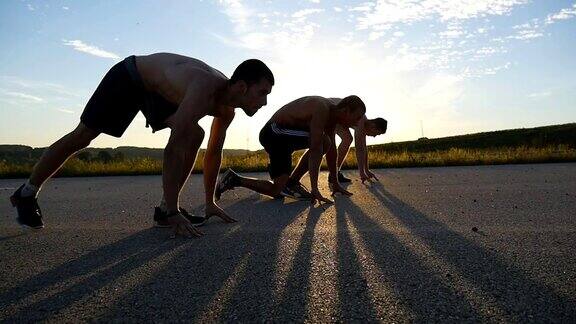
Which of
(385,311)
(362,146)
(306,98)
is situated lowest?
(385,311)

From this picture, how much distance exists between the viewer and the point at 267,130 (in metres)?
5.86

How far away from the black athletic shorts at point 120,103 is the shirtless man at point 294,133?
6.37 feet

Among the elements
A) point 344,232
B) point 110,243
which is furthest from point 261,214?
point 110,243

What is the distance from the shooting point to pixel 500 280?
6.57 ft

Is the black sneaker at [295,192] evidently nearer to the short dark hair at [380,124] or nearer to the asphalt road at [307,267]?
the asphalt road at [307,267]

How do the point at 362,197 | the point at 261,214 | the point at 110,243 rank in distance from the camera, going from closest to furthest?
1. the point at 110,243
2. the point at 261,214
3. the point at 362,197

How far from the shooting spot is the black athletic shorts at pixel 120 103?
11.6ft

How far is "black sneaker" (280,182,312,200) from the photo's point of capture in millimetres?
5641

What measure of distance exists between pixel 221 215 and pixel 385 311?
2382 millimetres

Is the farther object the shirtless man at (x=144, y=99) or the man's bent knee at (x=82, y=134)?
the man's bent knee at (x=82, y=134)

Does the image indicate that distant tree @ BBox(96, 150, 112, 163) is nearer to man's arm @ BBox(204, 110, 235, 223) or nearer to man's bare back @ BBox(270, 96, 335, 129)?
man's bare back @ BBox(270, 96, 335, 129)

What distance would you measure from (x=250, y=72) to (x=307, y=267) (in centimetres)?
165

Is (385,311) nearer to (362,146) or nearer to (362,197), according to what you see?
(362,197)

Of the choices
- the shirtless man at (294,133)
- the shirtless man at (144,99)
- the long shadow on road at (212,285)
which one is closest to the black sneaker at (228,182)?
the shirtless man at (294,133)
